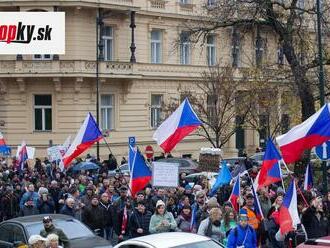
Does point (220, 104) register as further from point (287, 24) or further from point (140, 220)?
point (140, 220)

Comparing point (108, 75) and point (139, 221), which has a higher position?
point (108, 75)

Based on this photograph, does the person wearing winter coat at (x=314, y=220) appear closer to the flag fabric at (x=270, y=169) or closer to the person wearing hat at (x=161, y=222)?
the flag fabric at (x=270, y=169)

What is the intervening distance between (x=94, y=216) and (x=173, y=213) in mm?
1809

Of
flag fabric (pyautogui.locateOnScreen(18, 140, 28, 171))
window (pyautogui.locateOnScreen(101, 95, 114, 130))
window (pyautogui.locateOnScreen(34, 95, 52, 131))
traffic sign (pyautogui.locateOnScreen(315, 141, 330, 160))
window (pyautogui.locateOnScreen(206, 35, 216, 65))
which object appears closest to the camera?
traffic sign (pyautogui.locateOnScreen(315, 141, 330, 160))

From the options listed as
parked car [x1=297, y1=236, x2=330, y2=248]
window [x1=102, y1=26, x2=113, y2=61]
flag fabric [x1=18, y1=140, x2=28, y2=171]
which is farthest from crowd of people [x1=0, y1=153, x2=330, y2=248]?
window [x1=102, y1=26, x2=113, y2=61]

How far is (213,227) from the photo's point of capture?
1406cm

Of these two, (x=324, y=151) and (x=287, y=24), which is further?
(x=287, y=24)

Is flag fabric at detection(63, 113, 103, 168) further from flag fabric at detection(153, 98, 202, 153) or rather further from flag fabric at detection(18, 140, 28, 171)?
flag fabric at detection(18, 140, 28, 171)

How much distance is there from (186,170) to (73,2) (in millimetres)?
13159

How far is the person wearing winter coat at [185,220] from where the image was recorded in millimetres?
15423

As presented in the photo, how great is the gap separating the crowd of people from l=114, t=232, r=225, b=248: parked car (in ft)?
4.38

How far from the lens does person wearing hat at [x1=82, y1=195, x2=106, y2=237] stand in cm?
1733

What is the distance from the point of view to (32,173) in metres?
28.6

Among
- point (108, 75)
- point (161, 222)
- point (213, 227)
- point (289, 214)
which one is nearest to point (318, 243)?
point (289, 214)
